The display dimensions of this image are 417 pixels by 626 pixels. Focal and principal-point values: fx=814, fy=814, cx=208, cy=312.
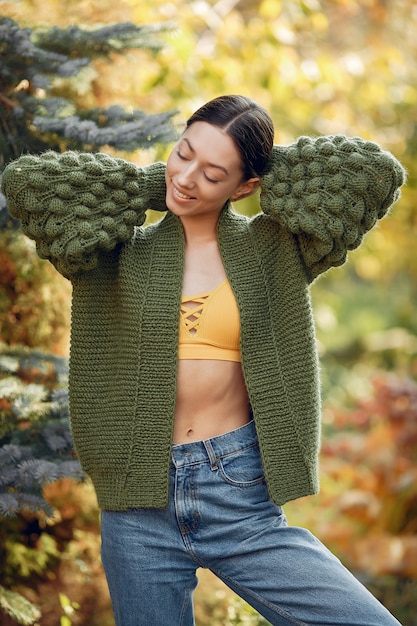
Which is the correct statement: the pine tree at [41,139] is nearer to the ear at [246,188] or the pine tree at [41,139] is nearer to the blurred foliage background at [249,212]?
the blurred foliage background at [249,212]

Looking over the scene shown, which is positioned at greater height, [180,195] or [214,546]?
[180,195]

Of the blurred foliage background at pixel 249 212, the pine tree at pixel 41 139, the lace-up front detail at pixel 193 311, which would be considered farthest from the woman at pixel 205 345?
the blurred foliage background at pixel 249 212

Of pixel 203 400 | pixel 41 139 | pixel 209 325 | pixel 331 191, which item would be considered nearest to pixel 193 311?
pixel 209 325

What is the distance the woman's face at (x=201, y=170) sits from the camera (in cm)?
200

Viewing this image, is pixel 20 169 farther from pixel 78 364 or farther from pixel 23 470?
pixel 23 470

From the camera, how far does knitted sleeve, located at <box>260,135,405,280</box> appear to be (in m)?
2.02

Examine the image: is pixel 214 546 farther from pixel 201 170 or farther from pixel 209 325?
pixel 201 170

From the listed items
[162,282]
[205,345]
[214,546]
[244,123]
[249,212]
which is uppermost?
[244,123]

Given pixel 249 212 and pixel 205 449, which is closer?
pixel 205 449

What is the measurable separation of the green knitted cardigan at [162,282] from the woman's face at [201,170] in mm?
108

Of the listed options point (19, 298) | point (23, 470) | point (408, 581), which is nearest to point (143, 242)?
point (23, 470)

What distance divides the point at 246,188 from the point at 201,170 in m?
0.19

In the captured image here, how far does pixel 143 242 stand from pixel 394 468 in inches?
121

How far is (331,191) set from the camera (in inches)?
80.3
